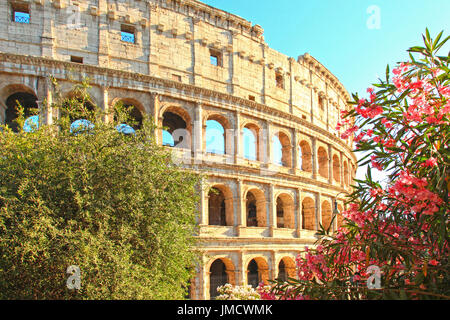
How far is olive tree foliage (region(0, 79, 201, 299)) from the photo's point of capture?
7.25 meters

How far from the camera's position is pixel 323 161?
888 inches

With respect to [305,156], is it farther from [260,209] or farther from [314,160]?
[260,209]

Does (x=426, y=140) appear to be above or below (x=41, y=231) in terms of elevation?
above

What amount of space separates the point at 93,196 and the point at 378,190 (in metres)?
5.85

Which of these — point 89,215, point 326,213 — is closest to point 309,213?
point 326,213

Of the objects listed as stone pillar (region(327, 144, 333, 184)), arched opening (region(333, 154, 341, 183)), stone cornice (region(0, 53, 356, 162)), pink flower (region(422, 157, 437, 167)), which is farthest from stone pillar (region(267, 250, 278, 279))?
pink flower (region(422, 157, 437, 167))

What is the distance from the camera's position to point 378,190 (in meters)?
5.28

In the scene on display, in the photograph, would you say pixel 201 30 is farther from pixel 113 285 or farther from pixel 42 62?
pixel 113 285

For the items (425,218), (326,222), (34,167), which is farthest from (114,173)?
(326,222)

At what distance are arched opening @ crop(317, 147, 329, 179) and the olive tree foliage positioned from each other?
14.3 m

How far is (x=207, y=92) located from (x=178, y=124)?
3.10 metres

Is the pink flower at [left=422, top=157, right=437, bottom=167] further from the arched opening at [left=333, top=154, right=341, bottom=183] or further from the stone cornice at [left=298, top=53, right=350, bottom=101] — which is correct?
the arched opening at [left=333, top=154, right=341, bottom=183]

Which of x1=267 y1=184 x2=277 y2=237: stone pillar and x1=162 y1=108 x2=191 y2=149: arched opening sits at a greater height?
x1=162 y1=108 x2=191 y2=149: arched opening

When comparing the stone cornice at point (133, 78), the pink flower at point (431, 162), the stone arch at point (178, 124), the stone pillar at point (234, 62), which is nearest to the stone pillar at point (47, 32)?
the stone cornice at point (133, 78)
